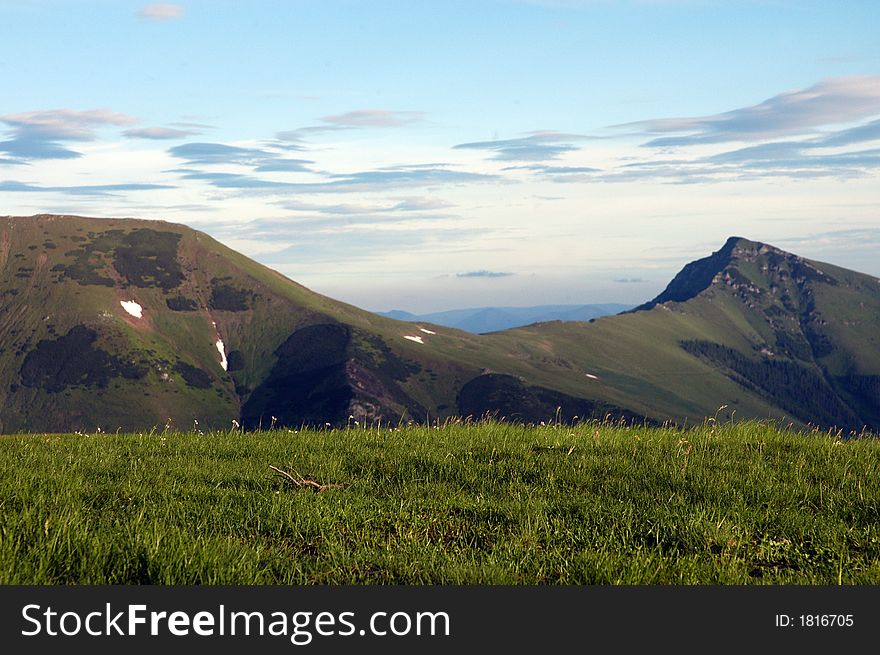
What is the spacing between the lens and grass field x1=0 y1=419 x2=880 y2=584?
797cm

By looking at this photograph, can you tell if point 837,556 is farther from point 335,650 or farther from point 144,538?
point 144,538

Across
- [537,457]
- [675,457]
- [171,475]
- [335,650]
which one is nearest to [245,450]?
[171,475]

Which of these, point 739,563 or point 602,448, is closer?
point 739,563

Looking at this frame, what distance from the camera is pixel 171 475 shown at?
12273 mm

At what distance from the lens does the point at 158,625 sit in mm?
6629

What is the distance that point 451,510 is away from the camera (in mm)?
10461

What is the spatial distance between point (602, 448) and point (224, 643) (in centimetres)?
897

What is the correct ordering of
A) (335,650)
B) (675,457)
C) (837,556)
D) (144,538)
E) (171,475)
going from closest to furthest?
(335,650) → (144,538) → (837,556) → (171,475) → (675,457)

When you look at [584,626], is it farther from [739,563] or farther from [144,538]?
[144,538]

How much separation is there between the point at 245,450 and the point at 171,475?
2427mm

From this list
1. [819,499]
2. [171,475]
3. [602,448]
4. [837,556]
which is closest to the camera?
[837,556]

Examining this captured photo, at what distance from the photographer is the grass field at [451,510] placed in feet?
26.2

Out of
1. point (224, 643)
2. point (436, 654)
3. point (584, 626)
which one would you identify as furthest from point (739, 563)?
point (224, 643)

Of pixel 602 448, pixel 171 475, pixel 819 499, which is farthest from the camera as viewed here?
pixel 602 448
